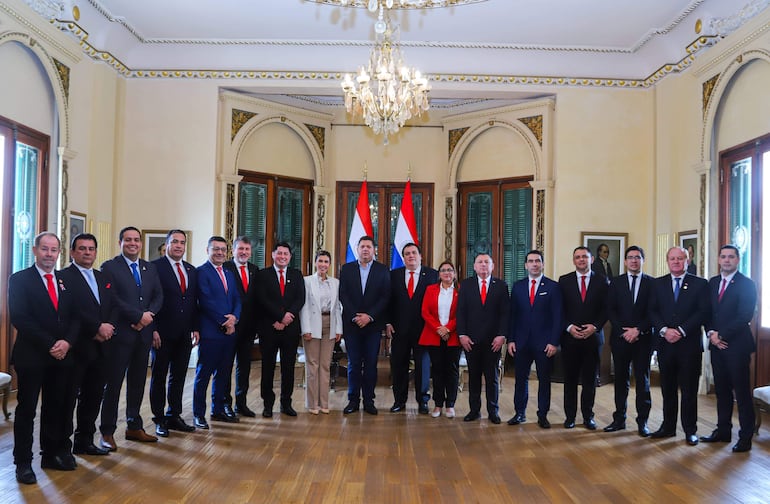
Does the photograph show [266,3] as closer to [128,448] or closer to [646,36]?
[646,36]

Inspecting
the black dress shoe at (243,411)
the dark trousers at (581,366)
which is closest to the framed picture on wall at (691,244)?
the dark trousers at (581,366)

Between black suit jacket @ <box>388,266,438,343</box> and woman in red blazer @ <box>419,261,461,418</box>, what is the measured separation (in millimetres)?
81

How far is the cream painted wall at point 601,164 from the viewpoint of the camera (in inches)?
327

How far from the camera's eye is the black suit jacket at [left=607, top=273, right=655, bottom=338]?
5.05 meters

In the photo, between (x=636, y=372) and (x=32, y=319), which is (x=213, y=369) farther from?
(x=636, y=372)

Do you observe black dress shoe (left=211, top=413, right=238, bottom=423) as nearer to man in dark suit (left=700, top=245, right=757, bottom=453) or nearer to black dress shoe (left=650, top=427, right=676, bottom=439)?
black dress shoe (left=650, top=427, right=676, bottom=439)

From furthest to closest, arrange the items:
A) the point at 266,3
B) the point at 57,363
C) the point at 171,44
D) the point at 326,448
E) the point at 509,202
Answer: the point at 509,202, the point at 171,44, the point at 266,3, the point at 326,448, the point at 57,363

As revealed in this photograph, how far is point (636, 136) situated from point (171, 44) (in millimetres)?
5485

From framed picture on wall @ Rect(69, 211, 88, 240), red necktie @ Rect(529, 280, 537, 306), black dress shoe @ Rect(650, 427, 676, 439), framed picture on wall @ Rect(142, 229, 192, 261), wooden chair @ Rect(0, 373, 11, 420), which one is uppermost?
framed picture on wall @ Rect(69, 211, 88, 240)

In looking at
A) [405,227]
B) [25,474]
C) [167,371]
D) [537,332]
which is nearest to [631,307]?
[537,332]

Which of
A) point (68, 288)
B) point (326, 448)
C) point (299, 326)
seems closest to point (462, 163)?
point (299, 326)

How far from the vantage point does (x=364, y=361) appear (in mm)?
5727

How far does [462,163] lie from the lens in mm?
10047

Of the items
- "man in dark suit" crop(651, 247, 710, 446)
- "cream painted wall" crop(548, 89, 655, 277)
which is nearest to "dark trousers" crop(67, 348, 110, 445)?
"man in dark suit" crop(651, 247, 710, 446)
